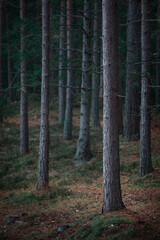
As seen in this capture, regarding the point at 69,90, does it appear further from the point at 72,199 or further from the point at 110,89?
the point at 110,89

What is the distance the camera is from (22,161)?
14.7 metres

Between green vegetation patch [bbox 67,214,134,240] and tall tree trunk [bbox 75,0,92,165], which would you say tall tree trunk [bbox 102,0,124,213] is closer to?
green vegetation patch [bbox 67,214,134,240]

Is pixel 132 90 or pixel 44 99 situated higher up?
pixel 132 90

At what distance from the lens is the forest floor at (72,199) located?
615cm

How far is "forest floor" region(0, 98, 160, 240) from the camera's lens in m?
6.15

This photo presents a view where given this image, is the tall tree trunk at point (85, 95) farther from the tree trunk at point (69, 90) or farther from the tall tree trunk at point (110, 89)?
the tall tree trunk at point (110, 89)

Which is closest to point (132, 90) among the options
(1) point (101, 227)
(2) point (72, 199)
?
(2) point (72, 199)

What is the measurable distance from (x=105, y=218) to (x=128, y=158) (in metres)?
7.05

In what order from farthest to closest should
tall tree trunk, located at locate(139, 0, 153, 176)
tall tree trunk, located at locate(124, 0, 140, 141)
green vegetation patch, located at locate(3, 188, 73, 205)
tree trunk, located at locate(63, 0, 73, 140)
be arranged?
Answer: tree trunk, located at locate(63, 0, 73, 140) → tall tree trunk, located at locate(124, 0, 140, 141) → green vegetation patch, located at locate(3, 188, 73, 205) → tall tree trunk, located at locate(139, 0, 153, 176)

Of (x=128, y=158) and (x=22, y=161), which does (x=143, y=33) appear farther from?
(x=22, y=161)

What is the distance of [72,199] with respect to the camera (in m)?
9.55

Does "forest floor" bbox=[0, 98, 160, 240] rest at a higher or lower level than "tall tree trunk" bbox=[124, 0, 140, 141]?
lower

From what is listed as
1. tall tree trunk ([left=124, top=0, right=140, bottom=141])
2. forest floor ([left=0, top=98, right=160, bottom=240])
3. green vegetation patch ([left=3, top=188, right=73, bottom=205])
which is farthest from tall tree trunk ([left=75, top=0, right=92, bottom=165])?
green vegetation patch ([left=3, top=188, right=73, bottom=205])

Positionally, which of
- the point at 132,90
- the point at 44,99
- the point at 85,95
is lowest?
the point at 44,99
